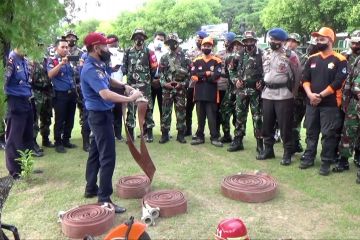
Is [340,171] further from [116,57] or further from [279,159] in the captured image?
[116,57]

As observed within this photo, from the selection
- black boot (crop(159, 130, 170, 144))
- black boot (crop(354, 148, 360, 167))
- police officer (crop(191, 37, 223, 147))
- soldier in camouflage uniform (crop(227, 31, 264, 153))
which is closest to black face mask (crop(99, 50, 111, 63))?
soldier in camouflage uniform (crop(227, 31, 264, 153))

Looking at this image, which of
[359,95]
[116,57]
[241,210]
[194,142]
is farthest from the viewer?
[116,57]

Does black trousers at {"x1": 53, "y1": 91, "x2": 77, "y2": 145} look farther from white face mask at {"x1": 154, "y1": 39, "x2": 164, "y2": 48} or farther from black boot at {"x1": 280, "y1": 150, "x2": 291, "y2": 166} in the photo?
black boot at {"x1": 280, "y1": 150, "x2": 291, "y2": 166}

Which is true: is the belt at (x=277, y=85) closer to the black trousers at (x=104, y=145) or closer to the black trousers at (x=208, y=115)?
the black trousers at (x=208, y=115)

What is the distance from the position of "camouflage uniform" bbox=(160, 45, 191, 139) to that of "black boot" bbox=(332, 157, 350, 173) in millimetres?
2970

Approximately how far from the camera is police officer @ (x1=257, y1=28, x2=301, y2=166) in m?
6.23

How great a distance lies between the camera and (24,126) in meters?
5.92

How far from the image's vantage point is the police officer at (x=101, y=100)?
4.41 metres

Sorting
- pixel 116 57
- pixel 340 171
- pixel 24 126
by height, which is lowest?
pixel 340 171

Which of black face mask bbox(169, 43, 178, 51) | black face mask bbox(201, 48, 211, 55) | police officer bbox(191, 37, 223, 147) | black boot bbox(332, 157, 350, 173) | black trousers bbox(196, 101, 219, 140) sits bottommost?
black boot bbox(332, 157, 350, 173)

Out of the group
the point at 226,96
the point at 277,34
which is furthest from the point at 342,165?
the point at 226,96

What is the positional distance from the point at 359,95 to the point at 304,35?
Answer: 26558 millimetres

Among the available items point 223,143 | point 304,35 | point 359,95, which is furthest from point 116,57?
point 304,35

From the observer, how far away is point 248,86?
22.6 ft
